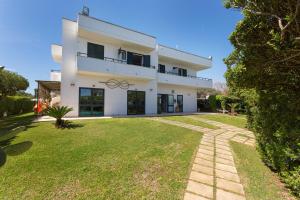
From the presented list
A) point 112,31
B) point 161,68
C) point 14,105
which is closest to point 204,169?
point 112,31

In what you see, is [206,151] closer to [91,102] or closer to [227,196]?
[227,196]

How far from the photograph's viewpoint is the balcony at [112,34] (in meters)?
12.9

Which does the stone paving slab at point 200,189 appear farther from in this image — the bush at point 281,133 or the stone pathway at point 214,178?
the bush at point 281,133

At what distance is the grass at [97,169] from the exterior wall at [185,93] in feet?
45.2

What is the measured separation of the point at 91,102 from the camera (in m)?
14.3

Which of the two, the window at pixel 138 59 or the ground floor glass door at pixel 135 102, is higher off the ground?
the window at pixel 138 59

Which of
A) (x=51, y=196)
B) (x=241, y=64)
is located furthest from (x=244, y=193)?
(x=51, y=196)

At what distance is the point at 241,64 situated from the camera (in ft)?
15.6

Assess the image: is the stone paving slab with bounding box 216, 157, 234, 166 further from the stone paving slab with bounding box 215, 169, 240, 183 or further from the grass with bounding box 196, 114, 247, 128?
the grass with bounding box 196, 114, 247, 128

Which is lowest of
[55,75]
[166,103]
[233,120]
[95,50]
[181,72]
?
[233,120]

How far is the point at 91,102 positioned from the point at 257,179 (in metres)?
12.8

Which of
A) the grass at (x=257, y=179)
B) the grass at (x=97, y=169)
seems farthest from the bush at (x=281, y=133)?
the grass at (x=97, y=169)

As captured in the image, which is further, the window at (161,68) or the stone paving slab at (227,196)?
the window at (161,68)

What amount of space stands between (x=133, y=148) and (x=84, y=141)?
6.41 feet
